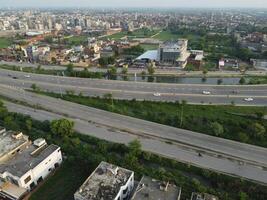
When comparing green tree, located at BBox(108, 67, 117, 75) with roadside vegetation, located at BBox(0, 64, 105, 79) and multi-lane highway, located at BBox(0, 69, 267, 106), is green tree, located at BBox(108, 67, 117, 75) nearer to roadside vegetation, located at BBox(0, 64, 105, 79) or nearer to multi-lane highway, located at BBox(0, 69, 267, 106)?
roadside vegetation, located at BBox(0, 64, 105, 79)

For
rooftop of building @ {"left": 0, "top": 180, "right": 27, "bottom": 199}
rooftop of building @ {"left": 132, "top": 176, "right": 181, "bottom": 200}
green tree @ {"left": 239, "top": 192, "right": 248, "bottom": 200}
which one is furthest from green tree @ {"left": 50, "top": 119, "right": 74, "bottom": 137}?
green tree @ {"left": 239, "top": 192, "right": 248, "bottom": 200}

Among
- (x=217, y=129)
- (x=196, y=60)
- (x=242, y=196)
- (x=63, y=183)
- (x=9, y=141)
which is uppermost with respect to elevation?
(x=9, y=141)

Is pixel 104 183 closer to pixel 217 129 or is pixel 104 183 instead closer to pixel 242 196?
pixel 242 196

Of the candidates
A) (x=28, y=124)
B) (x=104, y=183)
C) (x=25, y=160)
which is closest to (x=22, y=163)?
(x=25, y=160)

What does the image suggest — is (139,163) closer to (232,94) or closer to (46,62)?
(232,94)

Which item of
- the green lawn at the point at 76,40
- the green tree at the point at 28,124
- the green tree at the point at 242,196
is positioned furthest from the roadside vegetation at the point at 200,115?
the green lawn at the point at 76,40

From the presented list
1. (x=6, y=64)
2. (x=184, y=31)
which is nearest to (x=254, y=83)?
(x=6, y=64)
